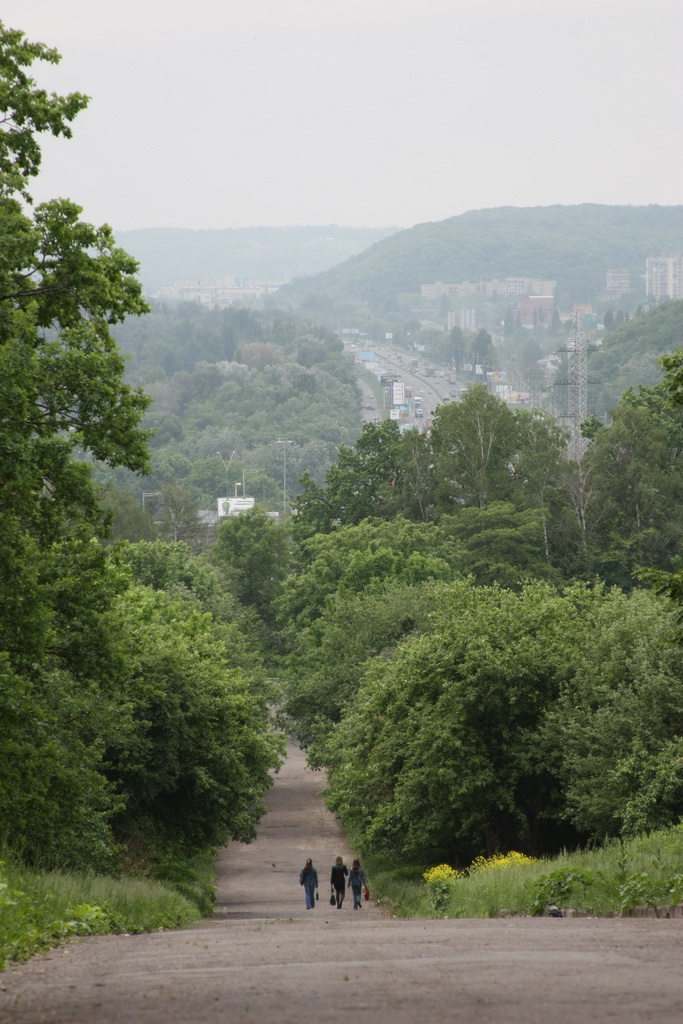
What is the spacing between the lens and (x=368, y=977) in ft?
33.2

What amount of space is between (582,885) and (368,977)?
28.0 ft

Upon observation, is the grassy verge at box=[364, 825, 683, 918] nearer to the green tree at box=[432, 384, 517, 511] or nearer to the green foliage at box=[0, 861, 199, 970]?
the green foliage at box=[0, 861, 199, 970]

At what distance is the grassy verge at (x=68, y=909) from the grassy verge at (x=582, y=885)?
14.8ft

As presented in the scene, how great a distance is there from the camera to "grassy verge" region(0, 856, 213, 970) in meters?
12.5

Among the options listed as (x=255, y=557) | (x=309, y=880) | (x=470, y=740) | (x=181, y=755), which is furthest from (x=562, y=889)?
(x=255, y=557)

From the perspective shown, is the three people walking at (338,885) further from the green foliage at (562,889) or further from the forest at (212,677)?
the green foliage at (562,889)

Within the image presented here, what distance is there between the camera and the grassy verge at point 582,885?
1677 cm

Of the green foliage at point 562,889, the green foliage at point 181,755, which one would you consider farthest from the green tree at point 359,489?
the green foliage at point 562,889

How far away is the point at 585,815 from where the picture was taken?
28141 mm

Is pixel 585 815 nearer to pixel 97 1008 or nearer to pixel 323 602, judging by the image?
pixel 97 1008

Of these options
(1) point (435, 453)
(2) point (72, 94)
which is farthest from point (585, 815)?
(1) point (435, 453)

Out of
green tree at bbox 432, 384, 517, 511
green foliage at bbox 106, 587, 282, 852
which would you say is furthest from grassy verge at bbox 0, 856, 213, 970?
green tree at bbox 432, 384, 517, 511

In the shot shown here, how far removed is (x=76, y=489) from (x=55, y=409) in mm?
1257

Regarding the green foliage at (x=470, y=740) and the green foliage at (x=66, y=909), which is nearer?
the green foliage at (x=66, y=909)
